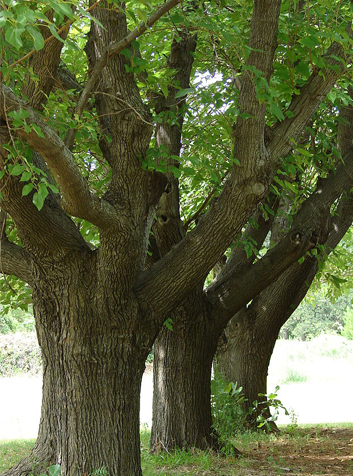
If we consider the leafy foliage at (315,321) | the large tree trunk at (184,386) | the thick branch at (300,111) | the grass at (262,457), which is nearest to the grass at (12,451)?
the grass at (262,457)

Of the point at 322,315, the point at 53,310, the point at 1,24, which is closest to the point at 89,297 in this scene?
the point at 53,310

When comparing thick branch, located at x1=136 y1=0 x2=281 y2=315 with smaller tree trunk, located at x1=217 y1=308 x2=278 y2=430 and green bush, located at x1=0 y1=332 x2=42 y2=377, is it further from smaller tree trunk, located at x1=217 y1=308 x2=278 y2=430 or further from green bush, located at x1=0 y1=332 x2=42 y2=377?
green bush, located at x1=0 y1=332 x2=42 y2=377

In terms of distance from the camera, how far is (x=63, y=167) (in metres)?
4.02

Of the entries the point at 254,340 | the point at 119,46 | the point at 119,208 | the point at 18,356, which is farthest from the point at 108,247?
the point at 18,356

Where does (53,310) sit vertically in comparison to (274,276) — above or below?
below

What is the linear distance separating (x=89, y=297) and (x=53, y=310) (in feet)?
1.21

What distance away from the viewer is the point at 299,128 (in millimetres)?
5238

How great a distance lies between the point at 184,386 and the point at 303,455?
177 centimetres

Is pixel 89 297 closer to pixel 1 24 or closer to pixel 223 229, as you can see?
pixel 223 229

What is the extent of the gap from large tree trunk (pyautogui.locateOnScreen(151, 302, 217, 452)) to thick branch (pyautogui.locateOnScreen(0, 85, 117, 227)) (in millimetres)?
2495

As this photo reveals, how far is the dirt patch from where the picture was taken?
19.6 ft

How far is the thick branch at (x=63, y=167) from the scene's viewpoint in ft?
12.0

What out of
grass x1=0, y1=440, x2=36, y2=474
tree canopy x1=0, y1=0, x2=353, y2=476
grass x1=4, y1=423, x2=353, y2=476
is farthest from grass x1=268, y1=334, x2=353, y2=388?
tree canopy x1=0, y1=0, x2=353, y2=476

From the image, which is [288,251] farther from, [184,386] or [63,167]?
[63,167]
